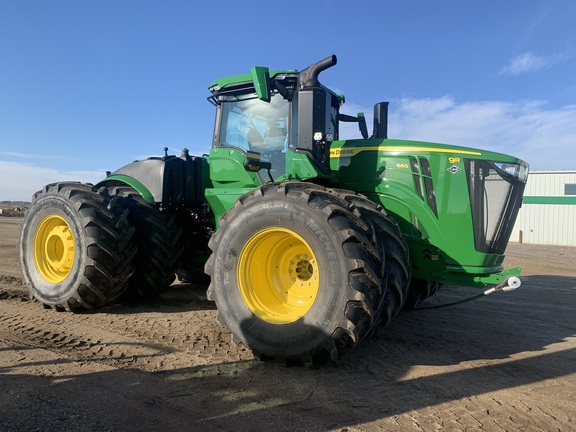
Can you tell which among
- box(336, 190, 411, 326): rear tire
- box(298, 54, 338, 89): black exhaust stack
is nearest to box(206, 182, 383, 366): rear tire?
box(336, 190, 411, 326): rear tire

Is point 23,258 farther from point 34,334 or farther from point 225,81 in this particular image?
point 225,81

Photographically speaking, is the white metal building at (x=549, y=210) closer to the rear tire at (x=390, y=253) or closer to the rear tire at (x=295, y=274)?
the rear tire at (x=390, y=253)

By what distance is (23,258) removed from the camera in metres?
5.98

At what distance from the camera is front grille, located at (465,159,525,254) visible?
4.31m

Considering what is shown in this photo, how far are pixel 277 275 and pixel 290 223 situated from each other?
2.31 ft

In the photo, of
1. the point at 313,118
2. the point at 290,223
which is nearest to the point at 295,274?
the point at 290,223

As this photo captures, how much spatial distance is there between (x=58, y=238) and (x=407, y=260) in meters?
4.82

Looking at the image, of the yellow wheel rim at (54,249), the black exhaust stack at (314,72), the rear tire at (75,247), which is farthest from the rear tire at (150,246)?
the black exhaust stack at (314,72)

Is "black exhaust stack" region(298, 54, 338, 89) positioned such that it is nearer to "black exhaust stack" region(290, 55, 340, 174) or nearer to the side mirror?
"black exhaust stack" region(290, 55, 340, 174)

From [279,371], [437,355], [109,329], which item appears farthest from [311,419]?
[109,329]

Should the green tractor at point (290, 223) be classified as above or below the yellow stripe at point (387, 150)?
below

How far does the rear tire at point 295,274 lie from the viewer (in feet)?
11.4

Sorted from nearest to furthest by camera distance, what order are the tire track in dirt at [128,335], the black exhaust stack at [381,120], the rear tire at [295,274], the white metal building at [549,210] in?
1. the rear tire at [295,274]
2. the tire track in dirt at [128,335]
3. the black exhaust stack at [381,120]
4. the white metal building at [549,210]

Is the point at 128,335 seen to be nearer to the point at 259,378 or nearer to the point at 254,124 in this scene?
the point at 259,378
